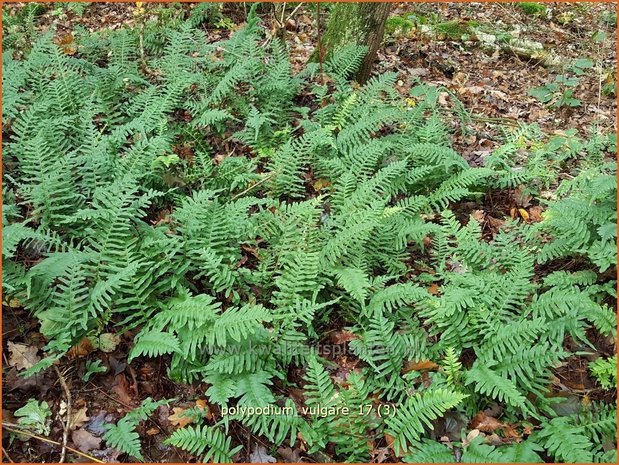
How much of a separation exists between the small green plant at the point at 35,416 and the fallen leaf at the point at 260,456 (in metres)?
1.41

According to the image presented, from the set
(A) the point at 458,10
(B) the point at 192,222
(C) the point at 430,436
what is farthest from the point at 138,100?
(A) the point at 458,10

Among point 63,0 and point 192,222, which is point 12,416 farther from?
point 63,0

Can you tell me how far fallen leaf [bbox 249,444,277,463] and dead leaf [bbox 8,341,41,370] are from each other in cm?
179

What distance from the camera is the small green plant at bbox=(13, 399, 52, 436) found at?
354 cm

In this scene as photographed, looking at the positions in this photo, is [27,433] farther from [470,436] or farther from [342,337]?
[470,436]

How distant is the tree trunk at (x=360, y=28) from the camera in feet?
23.0

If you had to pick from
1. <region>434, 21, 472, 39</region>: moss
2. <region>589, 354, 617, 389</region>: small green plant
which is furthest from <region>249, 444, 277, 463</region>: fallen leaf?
<region>434, 21, 472, 39</region>: moss

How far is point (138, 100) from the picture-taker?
615 centimetres

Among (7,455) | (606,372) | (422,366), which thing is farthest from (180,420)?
(606,372)

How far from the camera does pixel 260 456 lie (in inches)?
142

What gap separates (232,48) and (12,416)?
16.8 feet

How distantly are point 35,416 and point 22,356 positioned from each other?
0.55 m

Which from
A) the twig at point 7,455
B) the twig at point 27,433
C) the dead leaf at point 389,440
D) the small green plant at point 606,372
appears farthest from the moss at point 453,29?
the twig at point 7,455

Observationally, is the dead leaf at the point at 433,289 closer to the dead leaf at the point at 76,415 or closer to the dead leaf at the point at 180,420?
the dead leaf at the point at 180,420
